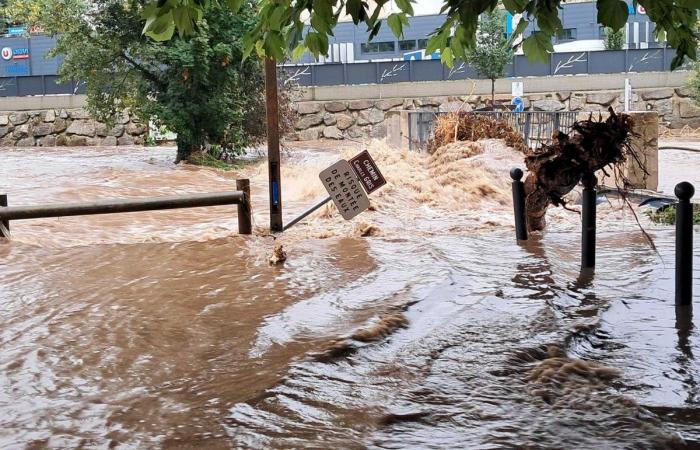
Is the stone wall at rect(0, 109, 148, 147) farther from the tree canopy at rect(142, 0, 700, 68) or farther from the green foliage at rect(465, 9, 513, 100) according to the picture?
the tree canopy at rect(142, 0, 700, 68)

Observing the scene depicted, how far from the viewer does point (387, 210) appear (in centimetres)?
1304

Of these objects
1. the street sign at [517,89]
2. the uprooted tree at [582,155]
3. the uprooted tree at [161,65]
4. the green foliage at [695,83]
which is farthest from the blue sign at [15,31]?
the uprooted tree at [582,155]

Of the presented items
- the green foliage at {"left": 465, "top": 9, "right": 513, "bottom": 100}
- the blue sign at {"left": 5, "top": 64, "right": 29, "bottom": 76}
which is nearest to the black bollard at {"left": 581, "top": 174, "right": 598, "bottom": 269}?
the green foliage at {"left": 465, "top": 9, "right": 513, "bottom": 100}

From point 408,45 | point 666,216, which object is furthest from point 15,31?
point 666,216

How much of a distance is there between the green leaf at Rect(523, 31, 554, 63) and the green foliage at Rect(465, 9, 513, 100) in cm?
2491

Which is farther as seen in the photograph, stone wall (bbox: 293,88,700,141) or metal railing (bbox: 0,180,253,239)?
stone wall (bbox: 293,88,700,141)

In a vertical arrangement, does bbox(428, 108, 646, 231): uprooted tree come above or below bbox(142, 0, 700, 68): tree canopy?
below

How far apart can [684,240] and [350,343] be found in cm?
233

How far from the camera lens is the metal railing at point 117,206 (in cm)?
897

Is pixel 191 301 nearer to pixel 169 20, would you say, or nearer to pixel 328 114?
pixel 169 20

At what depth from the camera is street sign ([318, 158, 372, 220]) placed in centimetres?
902

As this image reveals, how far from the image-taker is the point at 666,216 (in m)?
10.9

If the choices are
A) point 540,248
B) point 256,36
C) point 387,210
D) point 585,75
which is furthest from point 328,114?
point 256,36

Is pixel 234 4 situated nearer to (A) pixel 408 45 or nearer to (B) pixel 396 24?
(B) pixel 396 24
